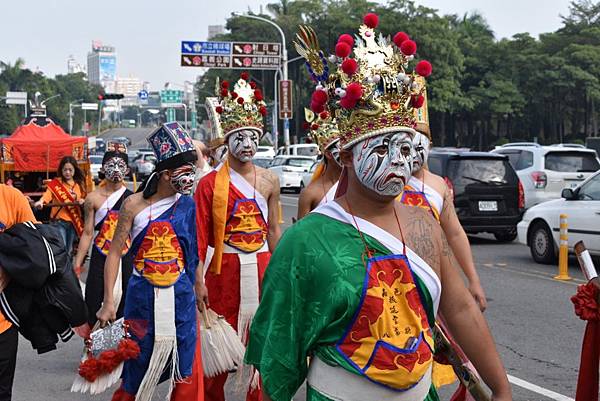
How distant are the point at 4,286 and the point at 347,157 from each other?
212 centimetres

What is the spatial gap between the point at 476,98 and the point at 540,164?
128 feet

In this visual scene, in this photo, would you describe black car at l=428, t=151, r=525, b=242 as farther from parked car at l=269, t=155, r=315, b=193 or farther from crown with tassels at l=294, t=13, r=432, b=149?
parked car at l=269, t=155, r=315, b=193

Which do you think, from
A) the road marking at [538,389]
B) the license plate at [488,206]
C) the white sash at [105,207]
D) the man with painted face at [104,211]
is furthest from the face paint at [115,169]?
the license plate at [488,206]

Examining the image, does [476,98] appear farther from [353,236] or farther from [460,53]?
[353,236]

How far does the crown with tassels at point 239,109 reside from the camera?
6.99m

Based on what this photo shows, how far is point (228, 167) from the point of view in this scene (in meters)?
6.74

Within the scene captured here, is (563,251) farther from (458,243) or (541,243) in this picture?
(458,243)

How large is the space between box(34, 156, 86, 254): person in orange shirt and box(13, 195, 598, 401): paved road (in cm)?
409

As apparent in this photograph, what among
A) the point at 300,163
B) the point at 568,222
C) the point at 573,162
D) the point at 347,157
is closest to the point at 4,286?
the point at 347,157

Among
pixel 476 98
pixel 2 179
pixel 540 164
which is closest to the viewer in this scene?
pixel 2 179

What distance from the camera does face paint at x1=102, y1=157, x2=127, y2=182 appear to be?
334 inches

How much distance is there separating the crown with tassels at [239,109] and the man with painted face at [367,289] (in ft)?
12.0

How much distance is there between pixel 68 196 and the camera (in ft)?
43.3

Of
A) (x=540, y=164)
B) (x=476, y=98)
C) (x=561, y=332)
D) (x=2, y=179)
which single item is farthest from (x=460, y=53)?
(x=561, y=332)
